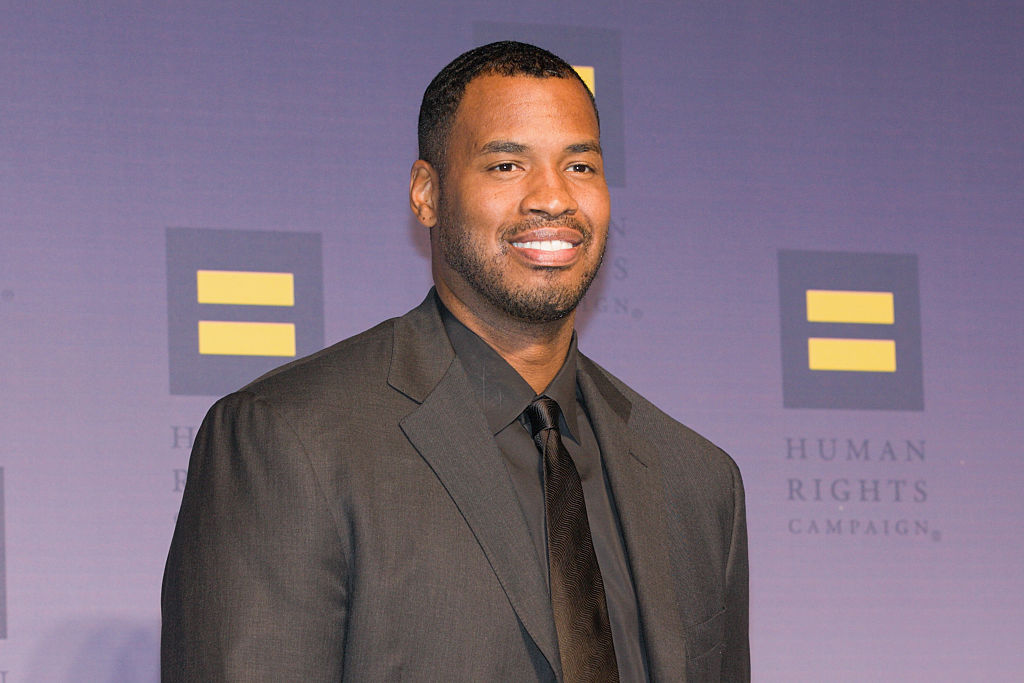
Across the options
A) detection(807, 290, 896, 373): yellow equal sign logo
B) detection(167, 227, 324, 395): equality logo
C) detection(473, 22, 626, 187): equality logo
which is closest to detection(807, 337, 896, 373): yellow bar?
detection(807, 290, 896, 373): yellow equal sign logo

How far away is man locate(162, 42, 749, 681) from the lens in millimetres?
1941

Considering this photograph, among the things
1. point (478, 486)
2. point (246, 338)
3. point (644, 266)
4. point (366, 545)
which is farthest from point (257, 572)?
point (644, 266)

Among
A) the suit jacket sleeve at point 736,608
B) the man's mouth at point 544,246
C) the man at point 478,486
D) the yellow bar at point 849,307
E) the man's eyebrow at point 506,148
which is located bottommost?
the suit jacket sleeve at point 736,608

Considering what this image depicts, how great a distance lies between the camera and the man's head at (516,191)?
7.29ft

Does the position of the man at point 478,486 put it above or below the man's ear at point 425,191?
below

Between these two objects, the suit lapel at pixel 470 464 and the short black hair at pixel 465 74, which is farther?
the short black hair at pixel 465 74

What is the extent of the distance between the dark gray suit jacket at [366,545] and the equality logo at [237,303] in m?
1.10

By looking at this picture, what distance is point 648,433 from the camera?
243cm

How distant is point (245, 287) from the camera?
10.8 feet

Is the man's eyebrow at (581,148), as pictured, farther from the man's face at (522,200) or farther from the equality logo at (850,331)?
the equality logo at (850,331)

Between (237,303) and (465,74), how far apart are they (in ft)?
3.75

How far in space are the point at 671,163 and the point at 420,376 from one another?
1742mm

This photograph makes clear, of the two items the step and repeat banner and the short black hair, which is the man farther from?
the step and repeat banner

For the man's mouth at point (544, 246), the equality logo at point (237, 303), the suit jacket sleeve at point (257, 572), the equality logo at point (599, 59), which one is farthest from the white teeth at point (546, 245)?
the equality logo at point (599, 59)
